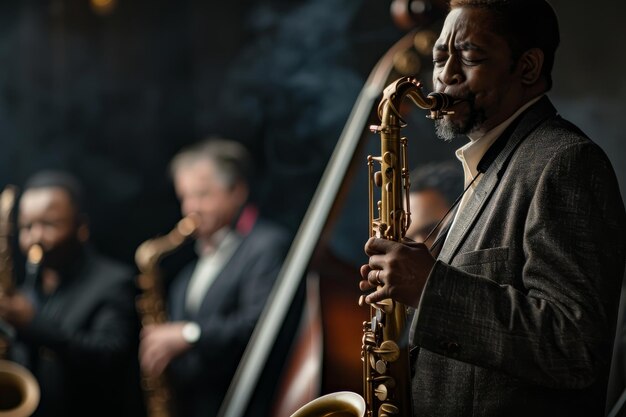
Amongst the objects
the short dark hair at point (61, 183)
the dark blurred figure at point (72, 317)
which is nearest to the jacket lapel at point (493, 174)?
the dark blurred figure at point (72, 317)

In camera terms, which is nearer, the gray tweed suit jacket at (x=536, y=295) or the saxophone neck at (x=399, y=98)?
the gray tweed suit jacket at (x=536, y=295)

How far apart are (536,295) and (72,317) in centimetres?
345

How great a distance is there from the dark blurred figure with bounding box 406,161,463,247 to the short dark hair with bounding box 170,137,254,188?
1.19 meters

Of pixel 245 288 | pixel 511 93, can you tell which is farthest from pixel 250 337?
pixel 511 93

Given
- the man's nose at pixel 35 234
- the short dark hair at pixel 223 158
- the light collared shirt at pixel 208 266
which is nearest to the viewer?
the light collared shirt at pixel 208 266

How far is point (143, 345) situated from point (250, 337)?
62cm

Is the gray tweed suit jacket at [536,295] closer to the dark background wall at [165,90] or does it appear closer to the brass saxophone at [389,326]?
the brass saxophone at [389,326]

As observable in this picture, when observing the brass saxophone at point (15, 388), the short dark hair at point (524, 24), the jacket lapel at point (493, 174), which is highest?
the short dark hair at point (524, 24)

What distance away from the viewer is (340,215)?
3814 mm

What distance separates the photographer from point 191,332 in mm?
4355

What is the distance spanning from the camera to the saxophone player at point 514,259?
1.54m

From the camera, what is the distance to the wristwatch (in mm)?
4332

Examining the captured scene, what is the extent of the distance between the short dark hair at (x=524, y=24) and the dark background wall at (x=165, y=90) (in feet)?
7.16

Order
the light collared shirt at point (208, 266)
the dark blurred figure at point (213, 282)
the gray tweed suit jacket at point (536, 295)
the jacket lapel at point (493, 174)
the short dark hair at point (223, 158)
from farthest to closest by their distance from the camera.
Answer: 1. the short dark hair at point (223, 158)
2. the light collared shirt at point (208, 266)
3. the dark blurred figure at point (213, 282)
4. the jacket lapel at point (493, 174)
5. the gray tweed suit jacket at point (536, 295)
